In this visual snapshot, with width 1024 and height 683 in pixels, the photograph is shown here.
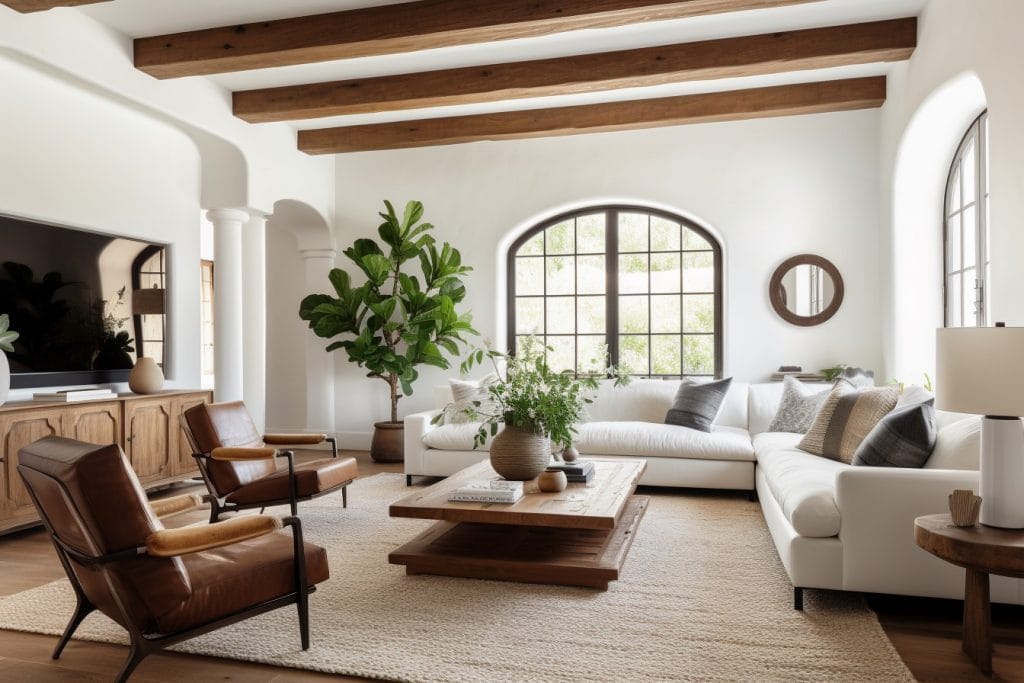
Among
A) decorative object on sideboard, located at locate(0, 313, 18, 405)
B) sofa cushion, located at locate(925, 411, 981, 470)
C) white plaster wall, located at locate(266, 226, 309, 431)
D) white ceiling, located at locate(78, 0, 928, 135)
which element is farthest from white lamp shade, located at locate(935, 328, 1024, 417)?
white plaster wall, located at locate(266, 226, 309, 431)

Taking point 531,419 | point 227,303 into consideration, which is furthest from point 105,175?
point 531,419

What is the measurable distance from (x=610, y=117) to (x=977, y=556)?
15.3ft

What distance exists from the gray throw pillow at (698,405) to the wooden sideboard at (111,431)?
138 inches

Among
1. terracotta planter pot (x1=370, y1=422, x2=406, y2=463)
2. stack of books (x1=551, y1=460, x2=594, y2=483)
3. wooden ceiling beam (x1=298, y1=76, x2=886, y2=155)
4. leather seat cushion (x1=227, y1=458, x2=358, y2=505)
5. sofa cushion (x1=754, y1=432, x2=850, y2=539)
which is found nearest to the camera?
sofa cushion (x1=754, y1=432, x2=850, y2=539)

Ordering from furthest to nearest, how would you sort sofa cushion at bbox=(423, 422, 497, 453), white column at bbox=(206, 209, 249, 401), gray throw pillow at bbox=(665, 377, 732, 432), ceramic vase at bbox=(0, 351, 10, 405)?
white column at bbox=(206, 209, 249, 401) → sofa cushion at bbox=(423, 422, 497, 453) → gray throw pillow at bbox=(665, 377, 732, 432) → ceramic vase at bbox=(0, 351, 10, 405)

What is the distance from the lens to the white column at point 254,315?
652 centimetres

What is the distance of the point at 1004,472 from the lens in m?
2.45

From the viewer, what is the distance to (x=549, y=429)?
3.70m

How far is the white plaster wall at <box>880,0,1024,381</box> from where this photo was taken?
331cm

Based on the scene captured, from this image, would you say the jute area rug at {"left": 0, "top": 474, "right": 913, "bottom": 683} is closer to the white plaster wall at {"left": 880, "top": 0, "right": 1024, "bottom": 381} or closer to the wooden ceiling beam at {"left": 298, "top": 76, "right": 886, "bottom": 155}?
the white plaster wall at {"left": 880, "top": 0, "right": 1024, "bottom": 381}

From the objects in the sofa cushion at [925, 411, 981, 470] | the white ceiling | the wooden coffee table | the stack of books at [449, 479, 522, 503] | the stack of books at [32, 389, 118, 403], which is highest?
the white ceiling

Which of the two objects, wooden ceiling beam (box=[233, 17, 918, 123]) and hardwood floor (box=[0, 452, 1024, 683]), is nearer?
hardwood floor (box=[0, 452, 1024, 683])

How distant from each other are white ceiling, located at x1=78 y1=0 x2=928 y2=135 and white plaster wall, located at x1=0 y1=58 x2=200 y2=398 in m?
0.64

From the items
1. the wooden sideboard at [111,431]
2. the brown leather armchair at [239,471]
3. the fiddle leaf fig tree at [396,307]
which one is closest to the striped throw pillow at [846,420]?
the brown leather armchair at [239,471]
